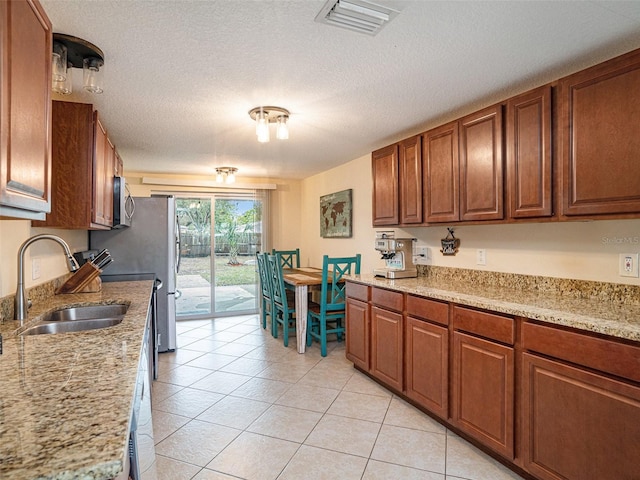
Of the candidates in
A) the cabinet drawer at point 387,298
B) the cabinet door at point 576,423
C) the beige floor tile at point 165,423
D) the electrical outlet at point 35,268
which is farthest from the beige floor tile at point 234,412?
the cabinet door at point 576,423

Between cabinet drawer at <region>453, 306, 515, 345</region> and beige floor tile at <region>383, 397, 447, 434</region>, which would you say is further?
beige floor tile at <region>383, 397, 447, 434</region>

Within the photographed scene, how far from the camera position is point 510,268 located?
2523 mm

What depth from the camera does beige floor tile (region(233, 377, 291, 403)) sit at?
2812 mm

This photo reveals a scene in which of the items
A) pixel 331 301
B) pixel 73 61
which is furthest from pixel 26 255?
pixel 331 301

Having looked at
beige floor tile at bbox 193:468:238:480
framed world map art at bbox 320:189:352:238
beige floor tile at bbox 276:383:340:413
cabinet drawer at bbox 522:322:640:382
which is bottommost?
beige floor tile at bbox 193:468:238:480

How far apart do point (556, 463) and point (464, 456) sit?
0.51m

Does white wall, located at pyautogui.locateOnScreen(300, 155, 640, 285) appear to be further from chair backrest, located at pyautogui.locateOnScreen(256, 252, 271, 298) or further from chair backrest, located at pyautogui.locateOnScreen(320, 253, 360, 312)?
chair backrest, located at pyautogui.locateOnScreen(256, 252, 271, 298)

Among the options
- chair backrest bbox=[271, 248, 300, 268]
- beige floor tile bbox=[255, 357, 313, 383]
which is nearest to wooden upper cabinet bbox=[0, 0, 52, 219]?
beige floor tile bbox=[255, 357, 313, 383]

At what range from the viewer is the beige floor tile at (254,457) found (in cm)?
192

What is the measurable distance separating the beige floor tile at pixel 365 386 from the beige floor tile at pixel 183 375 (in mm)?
1295

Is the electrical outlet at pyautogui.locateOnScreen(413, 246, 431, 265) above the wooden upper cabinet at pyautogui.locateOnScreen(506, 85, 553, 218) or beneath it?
beneath

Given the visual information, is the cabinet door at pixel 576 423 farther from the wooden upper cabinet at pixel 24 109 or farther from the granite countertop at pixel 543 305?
the wooden upper cabinet at pixel 24 109

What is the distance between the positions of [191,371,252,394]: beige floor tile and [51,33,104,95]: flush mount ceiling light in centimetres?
228

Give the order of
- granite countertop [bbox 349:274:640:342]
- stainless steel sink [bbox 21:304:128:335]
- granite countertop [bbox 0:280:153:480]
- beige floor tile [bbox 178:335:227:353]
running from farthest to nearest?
beige floor tile [bbox 178:335:227:353] → stainless steel sink [bbox 21:304:128:335] → granite countertop [bbox 349:274:640:342] → granite countertop [bbox 0:280:153:480]
